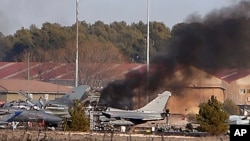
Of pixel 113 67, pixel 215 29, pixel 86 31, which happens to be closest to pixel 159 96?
pixel 215 29

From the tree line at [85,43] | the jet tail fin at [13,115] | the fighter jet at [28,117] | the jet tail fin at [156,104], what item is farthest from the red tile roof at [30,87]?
the jet tail fin at [13,115]

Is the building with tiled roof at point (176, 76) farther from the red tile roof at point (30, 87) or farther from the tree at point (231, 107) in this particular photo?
the tree at point (231, 107)

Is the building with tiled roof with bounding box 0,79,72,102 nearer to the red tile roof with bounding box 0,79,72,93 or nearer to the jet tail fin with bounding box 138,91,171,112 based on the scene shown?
the red tile roof with bounding box 0,79,72,93

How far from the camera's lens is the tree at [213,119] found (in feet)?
174

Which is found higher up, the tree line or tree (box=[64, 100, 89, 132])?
the tree line

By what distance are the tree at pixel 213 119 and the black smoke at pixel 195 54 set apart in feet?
30.0

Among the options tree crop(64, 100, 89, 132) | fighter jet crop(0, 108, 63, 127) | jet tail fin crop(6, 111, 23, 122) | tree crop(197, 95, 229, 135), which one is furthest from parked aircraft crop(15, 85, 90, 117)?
tree crop(197, 95, 229, 135)

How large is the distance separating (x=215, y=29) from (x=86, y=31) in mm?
110515

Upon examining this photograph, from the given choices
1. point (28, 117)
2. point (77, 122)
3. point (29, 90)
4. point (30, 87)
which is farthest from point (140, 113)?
point (30, 87)

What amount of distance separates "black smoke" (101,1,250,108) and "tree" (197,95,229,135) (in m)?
9.13

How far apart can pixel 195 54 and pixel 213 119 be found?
40.3 feet

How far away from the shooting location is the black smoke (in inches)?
2458

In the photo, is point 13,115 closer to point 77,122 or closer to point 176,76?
point 77,122

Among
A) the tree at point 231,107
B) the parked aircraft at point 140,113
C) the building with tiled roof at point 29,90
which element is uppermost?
the building with tiled roof at point 29,90
